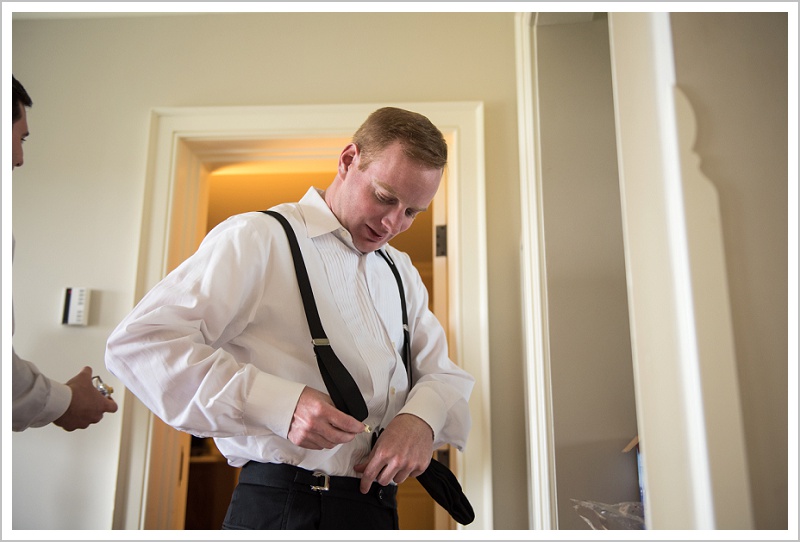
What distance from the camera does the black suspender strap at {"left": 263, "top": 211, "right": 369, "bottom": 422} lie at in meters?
0.83

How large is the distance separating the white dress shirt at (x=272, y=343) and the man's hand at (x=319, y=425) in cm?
1

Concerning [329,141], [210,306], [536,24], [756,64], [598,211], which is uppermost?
[536,24]

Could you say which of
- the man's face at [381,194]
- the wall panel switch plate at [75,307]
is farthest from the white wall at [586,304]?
the wall panel switch plate at [75,307]

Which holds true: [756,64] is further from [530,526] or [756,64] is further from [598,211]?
[530,526]

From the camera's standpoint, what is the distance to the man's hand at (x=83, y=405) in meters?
0.78

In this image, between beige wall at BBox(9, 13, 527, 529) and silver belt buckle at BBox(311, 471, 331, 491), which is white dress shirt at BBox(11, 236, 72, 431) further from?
beige wall at BBox(9, 13, 527, 529)

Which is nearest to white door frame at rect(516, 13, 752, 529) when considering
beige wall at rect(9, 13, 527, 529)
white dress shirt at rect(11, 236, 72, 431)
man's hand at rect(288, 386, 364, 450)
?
man's hand at rect(288, 386, 364, 450)

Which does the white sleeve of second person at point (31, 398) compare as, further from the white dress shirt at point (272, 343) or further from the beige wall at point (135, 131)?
the beige wall at point (135, 131)

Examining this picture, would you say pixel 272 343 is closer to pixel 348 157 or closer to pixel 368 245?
pixel 368 245

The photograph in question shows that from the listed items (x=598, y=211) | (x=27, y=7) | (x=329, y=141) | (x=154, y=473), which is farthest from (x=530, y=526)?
(x=27, y=7)

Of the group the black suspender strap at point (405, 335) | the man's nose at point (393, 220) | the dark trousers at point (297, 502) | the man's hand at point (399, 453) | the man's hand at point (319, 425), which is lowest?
the dark trousers at point (297, 502)

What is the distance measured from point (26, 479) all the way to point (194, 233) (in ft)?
2.24

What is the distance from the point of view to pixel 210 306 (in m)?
0.82

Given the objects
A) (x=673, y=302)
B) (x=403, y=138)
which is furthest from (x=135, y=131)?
(x=673, y=302)
